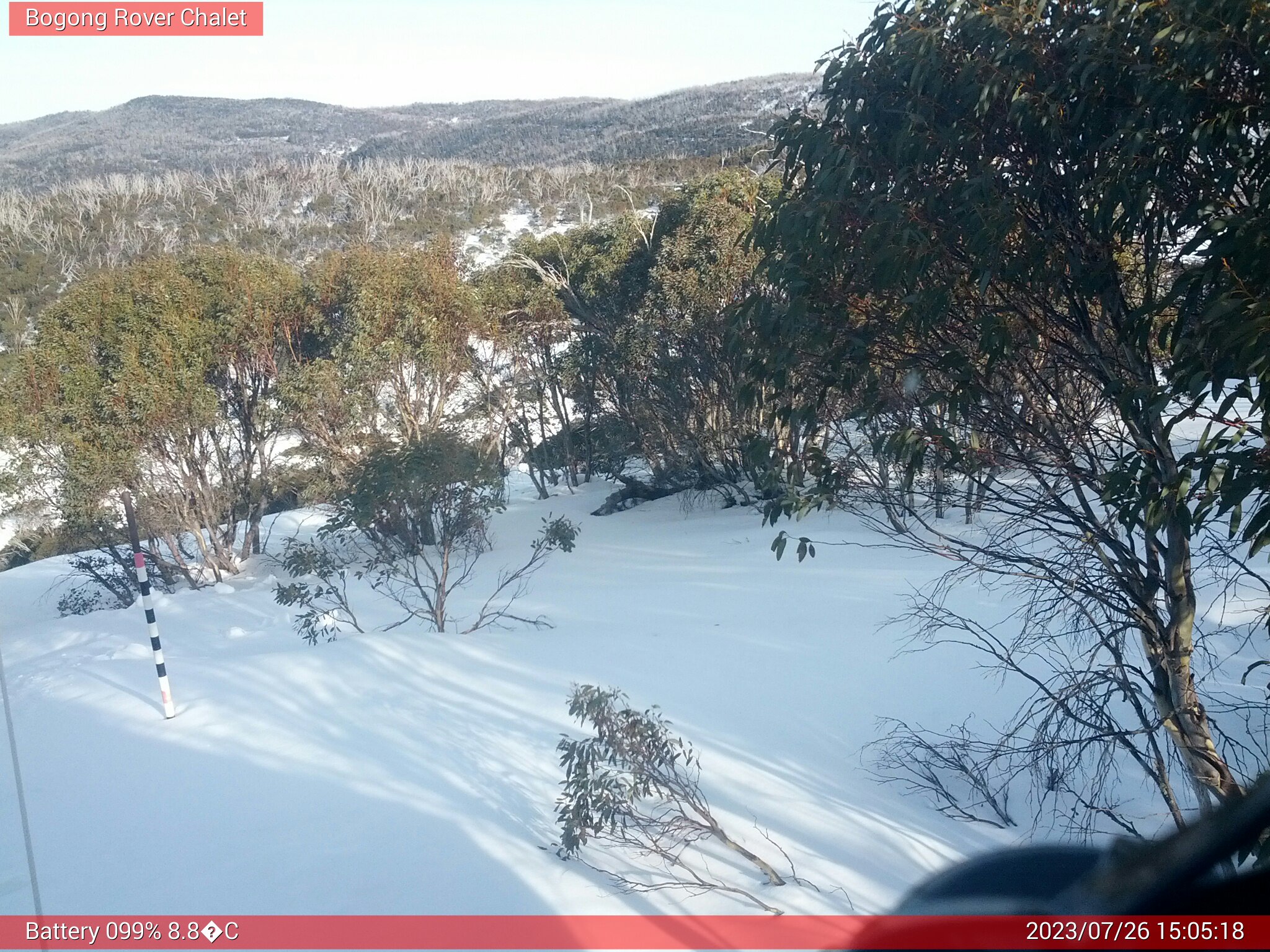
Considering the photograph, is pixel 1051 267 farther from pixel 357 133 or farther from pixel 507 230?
pixel 357 133

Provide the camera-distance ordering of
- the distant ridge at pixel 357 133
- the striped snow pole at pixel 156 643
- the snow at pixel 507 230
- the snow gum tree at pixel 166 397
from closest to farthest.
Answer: the striped snow pole at pixel 156 643 < the snow gum tree at pixel 166 397 < the snow at pixel 507 230 < the distant ridge at pixel 357 133

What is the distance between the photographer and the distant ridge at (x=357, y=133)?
41.8m

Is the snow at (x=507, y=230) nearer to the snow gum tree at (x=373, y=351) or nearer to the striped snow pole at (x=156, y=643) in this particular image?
the snow gum tree at (x=373, y=351)

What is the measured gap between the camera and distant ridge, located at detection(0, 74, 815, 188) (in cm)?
4184

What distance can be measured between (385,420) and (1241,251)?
46.1ft

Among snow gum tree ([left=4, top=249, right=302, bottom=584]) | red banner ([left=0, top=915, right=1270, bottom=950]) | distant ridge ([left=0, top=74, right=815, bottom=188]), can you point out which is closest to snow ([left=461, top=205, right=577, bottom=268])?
distant ridge ([left=0, top=74, right=815, bottom=188])

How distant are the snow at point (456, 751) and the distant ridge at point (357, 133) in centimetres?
3011

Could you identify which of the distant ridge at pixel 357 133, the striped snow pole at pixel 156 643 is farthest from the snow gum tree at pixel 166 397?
the distant ridge at pixel 357 133

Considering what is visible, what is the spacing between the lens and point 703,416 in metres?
14.8

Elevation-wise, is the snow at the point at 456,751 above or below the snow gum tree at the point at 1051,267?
below

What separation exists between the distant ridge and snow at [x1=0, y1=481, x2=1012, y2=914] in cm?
3011

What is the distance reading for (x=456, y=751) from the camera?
512 cm

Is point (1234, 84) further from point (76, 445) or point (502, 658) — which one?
point (76, 445)

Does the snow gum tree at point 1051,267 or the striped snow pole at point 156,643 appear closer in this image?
the snow gum tree at point 1051,267
